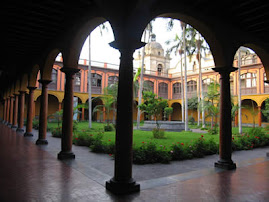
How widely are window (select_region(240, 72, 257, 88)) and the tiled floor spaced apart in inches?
962

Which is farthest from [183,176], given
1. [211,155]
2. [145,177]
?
[211,155]

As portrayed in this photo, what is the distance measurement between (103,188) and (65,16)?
4582mm

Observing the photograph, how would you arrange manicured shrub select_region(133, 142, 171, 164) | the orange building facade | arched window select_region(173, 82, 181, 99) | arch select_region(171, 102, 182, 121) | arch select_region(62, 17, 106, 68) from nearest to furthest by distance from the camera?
arch select_region(62, 17, 106, 68) < manicured shrub select_region(133, 142, 171, 164) < the orange building facade < arched window select_region(173, 82, 181, 99) < arch select_region(171, 102, 182, 121)

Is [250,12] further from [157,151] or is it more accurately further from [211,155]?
[211,155]

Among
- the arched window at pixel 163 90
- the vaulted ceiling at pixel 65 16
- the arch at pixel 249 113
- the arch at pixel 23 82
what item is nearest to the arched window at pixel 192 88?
the arched window at pixel 163 90

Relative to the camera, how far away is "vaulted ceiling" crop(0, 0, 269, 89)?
17.0 ft

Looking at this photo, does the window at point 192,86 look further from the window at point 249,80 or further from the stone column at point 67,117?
the stone column at point 67,117

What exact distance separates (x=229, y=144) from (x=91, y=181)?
148 inches

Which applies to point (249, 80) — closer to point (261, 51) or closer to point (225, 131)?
point (261, 51)

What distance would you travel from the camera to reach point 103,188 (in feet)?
13.4

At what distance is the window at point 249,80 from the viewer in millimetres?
27197

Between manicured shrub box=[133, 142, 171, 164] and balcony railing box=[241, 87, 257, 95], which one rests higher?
balcony railing box=[241, 87, 257, 95]

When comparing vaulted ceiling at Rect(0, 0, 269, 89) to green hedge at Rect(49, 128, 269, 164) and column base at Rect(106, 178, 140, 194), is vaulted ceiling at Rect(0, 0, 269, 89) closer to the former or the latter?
column base at Rect(106, 178, 140, 194)

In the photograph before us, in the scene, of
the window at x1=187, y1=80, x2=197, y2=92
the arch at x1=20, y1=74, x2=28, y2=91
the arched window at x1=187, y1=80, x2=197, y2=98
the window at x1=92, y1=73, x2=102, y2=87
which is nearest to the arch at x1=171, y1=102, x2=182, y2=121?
the arched window at x1=187, y1=80, x2=197, y2=98
